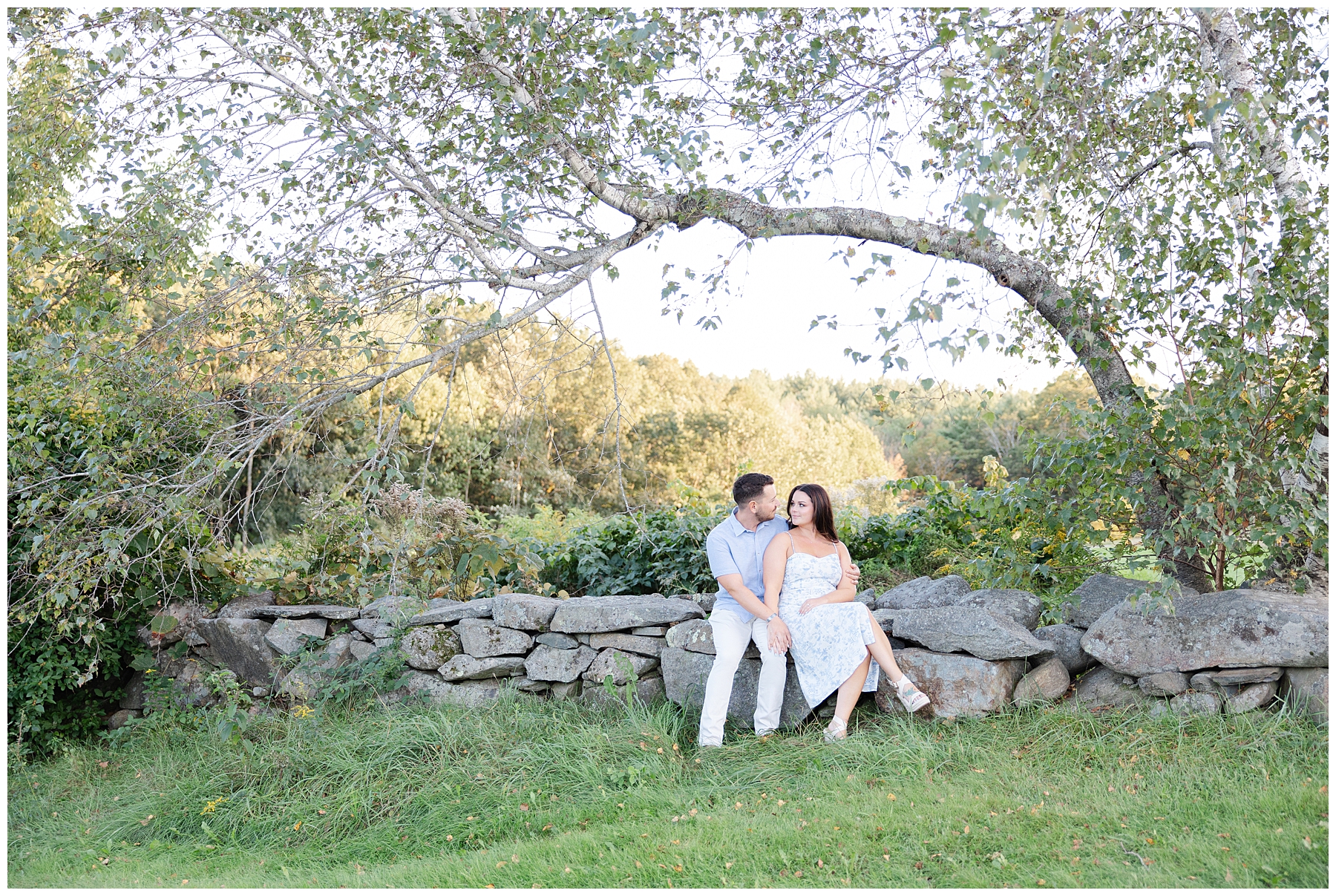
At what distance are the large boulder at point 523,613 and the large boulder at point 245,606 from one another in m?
1.61

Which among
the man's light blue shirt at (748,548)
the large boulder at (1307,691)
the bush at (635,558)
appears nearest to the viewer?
the large boulder at (1307,691)

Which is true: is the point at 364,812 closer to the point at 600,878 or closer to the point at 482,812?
the point at 482,812

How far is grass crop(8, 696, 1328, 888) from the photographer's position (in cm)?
298

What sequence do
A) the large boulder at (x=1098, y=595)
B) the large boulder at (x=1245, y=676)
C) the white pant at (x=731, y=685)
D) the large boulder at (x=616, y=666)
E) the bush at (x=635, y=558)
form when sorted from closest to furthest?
the large boulder at (x=1245, y=676) → the white pant at (x=731, y=685) → the large boulder at (x=1098, y=595) → the large boulder at (x=616, y=666) → the bush at (x=635, y=558)

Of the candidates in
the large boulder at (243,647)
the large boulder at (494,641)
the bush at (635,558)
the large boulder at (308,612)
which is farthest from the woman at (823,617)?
the large boulder at (243,647)

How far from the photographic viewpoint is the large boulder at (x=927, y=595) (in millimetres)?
4766

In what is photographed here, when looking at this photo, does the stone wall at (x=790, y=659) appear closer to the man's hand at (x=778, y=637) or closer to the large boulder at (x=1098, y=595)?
the large boulder at (x=1098, y=595)

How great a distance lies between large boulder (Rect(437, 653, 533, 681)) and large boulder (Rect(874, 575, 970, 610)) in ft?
6.14

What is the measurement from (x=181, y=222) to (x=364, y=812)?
281 centimetres

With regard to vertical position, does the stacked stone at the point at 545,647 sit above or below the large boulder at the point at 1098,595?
below

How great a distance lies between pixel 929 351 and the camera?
3127mm

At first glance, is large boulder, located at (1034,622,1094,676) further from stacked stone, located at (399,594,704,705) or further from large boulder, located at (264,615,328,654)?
large boulder, located at (264,615,328,654)

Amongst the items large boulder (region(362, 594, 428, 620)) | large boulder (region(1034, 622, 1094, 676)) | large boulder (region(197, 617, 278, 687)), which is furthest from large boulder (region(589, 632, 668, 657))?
large boulder (region(197, 617, 278, 687))

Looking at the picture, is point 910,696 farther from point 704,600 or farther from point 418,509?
point 418,509
